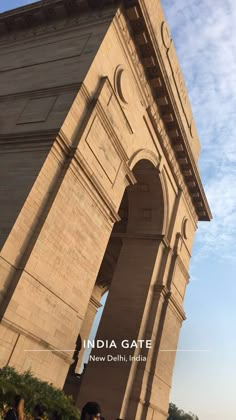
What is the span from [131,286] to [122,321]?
4.79 feet

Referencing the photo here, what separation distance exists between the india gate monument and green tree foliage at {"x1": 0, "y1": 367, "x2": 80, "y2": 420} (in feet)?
2.81

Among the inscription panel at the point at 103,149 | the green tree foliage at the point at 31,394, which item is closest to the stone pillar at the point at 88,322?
the inscription panel at the point at 103,149

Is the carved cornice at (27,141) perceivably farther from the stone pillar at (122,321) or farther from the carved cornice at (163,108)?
the stone pillar at (122,321)

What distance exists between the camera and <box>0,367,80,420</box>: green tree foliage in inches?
261

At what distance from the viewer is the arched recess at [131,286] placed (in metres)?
14.4

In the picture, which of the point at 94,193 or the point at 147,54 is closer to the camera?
the point at 94,193

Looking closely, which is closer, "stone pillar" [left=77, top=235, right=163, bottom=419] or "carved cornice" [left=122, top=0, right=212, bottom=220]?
"carved cornice" [left=122, top=0, right=212, bottom=220]

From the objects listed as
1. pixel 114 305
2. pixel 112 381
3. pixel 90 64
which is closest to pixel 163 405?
pixel 112 381

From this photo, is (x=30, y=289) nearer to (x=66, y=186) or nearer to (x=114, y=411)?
(x=66, y=186)

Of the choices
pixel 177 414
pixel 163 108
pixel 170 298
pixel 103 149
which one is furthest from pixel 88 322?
pixel 177 414

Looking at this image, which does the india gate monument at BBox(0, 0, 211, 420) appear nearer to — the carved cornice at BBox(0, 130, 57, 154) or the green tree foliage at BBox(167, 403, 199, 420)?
the carved cornice at BBox(0, 130, 57, 154)

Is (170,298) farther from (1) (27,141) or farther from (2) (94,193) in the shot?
(1) (27,141)

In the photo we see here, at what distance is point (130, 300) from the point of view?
52.2 feet

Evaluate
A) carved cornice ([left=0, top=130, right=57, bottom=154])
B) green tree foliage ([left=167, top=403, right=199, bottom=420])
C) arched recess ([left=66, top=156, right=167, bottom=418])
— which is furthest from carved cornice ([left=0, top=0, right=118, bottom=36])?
green tree foliage ([left=167, top=403, right=199, bottom=420])
